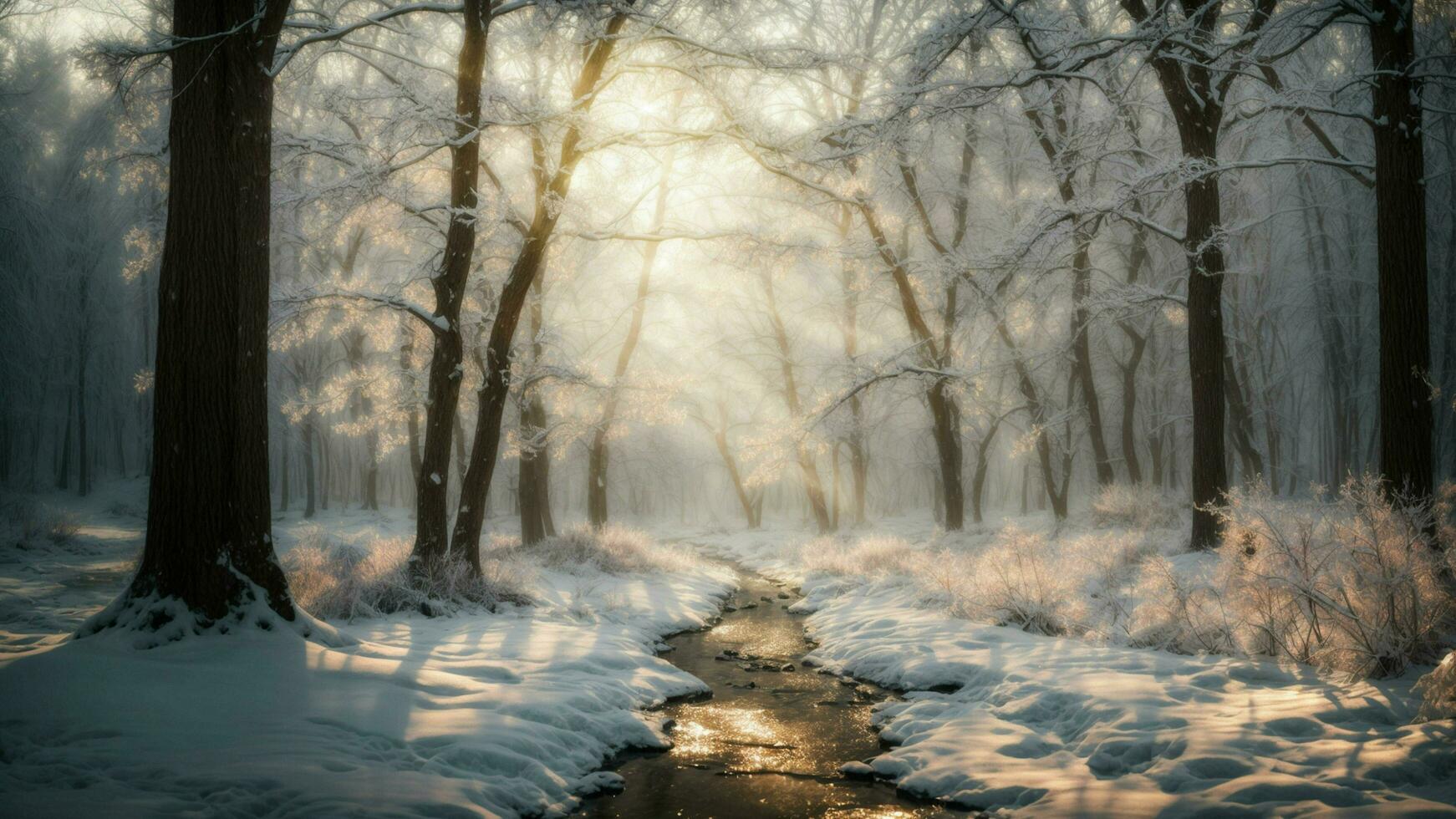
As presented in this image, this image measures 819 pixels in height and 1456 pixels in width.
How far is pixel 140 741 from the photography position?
3.66 meters

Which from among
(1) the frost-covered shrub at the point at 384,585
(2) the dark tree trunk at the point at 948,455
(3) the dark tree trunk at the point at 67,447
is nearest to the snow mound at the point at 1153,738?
(1) the frost-covered shrub at the point at 384,585

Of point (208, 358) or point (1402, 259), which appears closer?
point (208, 358)

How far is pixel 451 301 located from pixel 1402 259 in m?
10.9

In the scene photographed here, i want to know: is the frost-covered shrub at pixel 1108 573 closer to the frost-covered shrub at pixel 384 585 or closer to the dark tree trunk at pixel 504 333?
the frost-covered shrub at pixel 384 585

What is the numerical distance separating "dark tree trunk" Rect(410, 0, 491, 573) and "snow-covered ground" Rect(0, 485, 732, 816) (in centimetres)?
176

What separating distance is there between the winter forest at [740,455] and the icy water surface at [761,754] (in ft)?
0.16

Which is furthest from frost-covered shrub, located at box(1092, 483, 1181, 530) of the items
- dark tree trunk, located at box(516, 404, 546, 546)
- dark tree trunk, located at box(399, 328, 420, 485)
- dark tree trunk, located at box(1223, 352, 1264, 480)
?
dark tree trunk, located at box(399, 328, 420, 485)

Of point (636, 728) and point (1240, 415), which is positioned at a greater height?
point (1240, 415)

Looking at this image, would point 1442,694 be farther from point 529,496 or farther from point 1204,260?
point 529,496

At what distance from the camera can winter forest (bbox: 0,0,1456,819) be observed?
13.7 feet

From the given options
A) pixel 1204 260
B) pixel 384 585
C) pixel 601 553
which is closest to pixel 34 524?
pixel 384 585

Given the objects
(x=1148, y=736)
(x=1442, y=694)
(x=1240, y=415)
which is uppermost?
(x=1240, y=415)

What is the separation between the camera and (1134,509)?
1391 cm

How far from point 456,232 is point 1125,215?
8.91 metres
